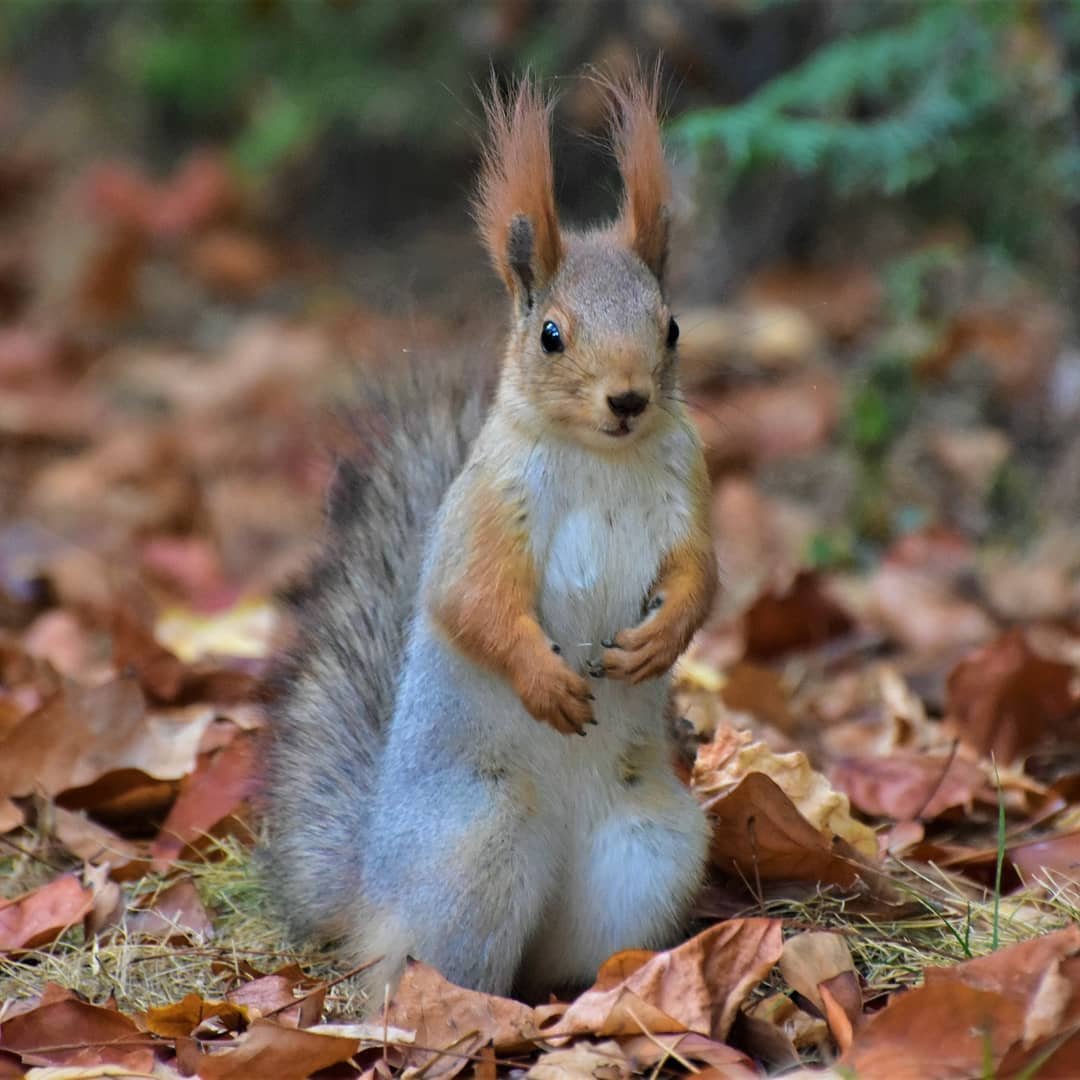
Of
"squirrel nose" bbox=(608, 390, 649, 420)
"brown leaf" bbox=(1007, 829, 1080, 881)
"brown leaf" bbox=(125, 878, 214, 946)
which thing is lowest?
"brown leaf" bbox=(125, 878, 214, 946)

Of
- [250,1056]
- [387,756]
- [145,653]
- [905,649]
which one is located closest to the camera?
[250,1056]

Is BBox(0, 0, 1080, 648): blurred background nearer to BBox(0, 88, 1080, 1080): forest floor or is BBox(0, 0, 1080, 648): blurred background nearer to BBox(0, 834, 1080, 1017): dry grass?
BBox(0, 88, 1080, 1080): forest floor

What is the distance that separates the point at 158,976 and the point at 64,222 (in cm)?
605

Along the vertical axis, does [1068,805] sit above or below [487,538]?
below

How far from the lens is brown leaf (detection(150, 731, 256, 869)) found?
3059 mm

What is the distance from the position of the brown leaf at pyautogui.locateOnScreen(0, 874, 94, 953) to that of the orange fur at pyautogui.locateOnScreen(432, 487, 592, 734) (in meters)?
0.87

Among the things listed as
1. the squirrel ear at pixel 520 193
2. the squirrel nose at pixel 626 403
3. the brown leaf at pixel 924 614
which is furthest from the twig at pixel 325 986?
the brown leaf at pixel 924 614

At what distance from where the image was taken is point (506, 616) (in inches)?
92.4

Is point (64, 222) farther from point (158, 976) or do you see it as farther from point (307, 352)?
point (158, 976)

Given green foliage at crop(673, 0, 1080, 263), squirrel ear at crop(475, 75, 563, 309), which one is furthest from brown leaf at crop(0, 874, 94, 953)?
green foliage at crop(673, 0, 1080, 263)

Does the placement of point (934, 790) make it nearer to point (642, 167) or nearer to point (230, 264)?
point (642, 167)

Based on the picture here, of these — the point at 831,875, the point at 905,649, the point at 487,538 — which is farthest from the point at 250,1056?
the point at 905,649

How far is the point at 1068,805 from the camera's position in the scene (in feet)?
9.95

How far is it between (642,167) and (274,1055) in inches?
52.2
